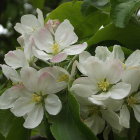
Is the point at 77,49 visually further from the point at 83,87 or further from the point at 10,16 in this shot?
the point at 10,16

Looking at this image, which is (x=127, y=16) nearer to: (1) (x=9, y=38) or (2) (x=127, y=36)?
(2) (x=127, y=36)

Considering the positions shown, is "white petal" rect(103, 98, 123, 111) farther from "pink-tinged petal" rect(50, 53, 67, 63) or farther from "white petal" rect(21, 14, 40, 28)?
"white petal" rect(21, 14, 40, 28)

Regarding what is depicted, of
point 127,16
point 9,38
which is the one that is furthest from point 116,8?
point 9,38

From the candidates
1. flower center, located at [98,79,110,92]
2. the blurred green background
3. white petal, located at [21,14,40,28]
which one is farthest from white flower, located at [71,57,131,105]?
the blurred green background

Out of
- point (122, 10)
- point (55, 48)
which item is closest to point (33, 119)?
point (55, 48)

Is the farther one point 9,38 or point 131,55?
point 9,38

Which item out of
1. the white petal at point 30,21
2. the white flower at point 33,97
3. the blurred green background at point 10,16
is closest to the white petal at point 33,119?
the white flower at point 33,97

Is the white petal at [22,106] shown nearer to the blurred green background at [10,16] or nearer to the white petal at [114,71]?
the white petal at [114,71]

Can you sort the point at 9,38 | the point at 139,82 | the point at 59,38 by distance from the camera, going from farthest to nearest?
1. the point at 9,38
2. the point at 59,38
3. the point at 139,82
